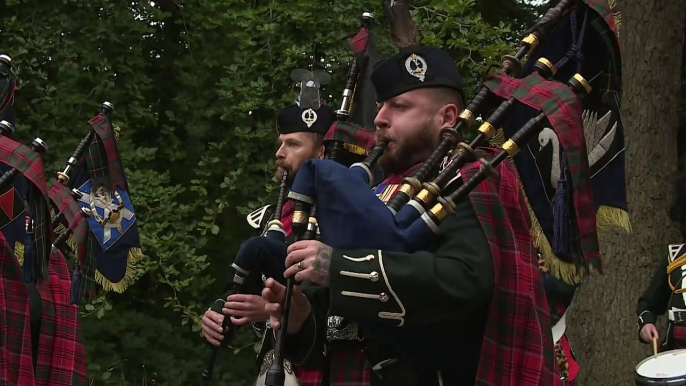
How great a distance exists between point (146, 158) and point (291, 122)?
311cm

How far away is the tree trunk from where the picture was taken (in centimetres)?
666

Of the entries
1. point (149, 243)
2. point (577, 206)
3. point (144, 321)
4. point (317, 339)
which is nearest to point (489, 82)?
point (577, 206)

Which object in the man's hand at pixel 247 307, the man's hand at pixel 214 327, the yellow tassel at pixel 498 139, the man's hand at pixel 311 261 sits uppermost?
the yellow tassel at pixel 498 139

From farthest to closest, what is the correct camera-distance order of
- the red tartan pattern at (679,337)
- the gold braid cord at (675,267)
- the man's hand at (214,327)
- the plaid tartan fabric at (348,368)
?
the gold braid cord at (675,267) → the red tartan pattern at (679,337) → the man's hand at (214,327) → the plaid tartan fabric at (348,368)

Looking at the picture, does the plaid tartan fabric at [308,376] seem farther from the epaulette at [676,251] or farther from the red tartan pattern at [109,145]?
the epaulette at [676,251]

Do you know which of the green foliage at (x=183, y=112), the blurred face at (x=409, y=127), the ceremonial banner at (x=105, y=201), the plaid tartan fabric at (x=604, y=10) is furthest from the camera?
the green foliage at (x=183, y=112)

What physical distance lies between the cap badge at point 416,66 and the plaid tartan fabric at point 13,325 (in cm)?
222

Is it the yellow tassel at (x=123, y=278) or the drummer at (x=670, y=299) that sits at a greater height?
the yellow tassel at (x=123, y=278)

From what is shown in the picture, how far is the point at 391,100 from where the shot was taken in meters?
2.95

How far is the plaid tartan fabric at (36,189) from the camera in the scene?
13.6 ft

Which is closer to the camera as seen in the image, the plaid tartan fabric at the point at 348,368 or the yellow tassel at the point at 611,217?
the yellow tassel at the point at 611,217

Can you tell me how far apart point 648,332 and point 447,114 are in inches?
116

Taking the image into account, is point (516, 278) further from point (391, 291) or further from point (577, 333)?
point (577, 333)

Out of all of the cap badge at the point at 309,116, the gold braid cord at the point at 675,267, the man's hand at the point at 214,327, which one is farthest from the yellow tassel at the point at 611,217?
the gold braid cord at the point at 675,267
